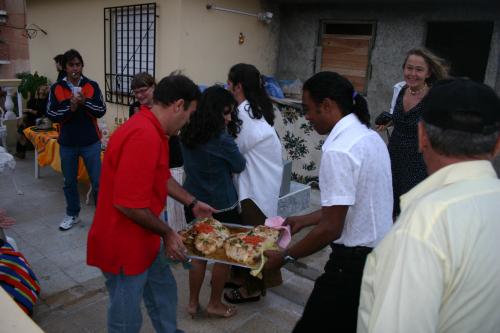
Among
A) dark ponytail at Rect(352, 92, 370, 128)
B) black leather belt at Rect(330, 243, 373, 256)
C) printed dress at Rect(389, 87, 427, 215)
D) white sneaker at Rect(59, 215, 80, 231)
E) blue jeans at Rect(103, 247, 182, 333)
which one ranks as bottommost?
white sneaker at Rect(59, 215, 80, 231)

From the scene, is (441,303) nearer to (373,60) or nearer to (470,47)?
(373,60)

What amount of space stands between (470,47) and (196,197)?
7.50m

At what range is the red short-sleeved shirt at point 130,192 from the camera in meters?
1.95

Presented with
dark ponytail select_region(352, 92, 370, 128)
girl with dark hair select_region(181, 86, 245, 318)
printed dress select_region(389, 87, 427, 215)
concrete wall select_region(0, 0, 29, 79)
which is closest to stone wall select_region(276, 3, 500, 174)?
printed dress select_region(389, 87, 427, 215)

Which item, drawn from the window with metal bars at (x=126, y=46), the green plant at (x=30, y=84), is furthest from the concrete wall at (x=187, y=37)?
the green plant at (x=30, y=84)

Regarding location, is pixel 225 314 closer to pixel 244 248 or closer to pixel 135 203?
pixel 244 248

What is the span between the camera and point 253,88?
3.15m

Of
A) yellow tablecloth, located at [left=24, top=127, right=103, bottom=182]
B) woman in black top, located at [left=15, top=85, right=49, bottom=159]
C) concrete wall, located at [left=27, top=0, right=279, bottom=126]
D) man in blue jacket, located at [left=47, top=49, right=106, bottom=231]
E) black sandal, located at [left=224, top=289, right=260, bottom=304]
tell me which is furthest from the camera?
woman in black top, located at [left=15, top=85, right=49, bottom=159]

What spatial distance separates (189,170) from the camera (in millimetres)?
3080

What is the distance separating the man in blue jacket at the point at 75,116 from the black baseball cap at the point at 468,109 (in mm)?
3935

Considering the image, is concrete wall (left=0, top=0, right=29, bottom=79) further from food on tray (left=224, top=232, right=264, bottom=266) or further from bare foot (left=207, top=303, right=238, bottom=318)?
food on tray (left=224, top=232, right=264, bottom=266)

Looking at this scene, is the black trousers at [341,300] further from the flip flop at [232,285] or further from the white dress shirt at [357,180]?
the flip flop at [232,285]

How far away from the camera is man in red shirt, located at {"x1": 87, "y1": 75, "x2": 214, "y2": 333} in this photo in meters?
1.96

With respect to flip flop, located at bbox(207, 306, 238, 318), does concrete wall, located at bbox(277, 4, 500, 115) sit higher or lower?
higher
